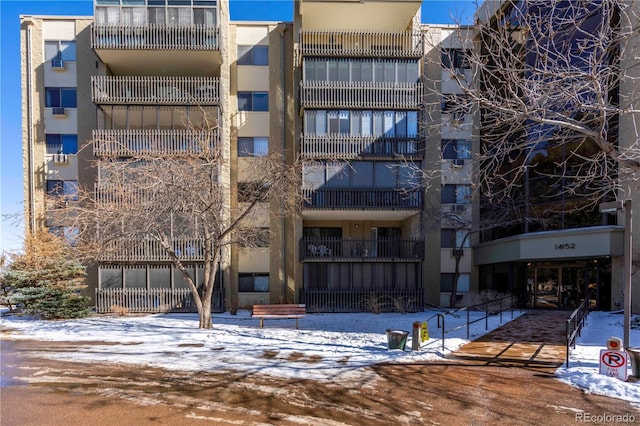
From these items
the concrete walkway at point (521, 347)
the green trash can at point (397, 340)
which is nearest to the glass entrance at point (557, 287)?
the concrete walkway at point (521, 347)

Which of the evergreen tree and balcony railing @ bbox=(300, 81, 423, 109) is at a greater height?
balcony railing @ bbox=(300, 81, 423, 109)

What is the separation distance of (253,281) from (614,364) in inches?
Answer: 597

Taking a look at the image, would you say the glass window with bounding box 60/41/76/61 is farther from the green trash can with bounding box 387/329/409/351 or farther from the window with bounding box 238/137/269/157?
the green trash can with bounding box 387/329/409/351

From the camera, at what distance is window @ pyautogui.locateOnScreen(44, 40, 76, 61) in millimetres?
19125

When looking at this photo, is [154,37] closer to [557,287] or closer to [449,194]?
[449,194]

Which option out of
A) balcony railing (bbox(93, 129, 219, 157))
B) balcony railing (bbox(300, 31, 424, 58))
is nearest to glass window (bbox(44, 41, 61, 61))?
balcony railing (bbox(93, 129, 219, 157))

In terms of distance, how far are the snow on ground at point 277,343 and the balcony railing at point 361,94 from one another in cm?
1009

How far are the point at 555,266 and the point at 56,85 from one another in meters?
27.5

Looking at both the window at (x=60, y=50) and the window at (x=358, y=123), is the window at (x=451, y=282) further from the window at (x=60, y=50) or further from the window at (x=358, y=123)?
the window at (x=60, y=50)

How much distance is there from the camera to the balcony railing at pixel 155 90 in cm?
1780

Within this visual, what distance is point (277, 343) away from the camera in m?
11.1

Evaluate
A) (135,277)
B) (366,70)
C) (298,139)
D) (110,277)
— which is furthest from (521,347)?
(110,277)

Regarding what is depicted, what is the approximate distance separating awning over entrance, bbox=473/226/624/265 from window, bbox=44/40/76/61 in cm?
2398

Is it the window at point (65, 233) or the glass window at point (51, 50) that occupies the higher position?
the glass window at point (51, 50)
